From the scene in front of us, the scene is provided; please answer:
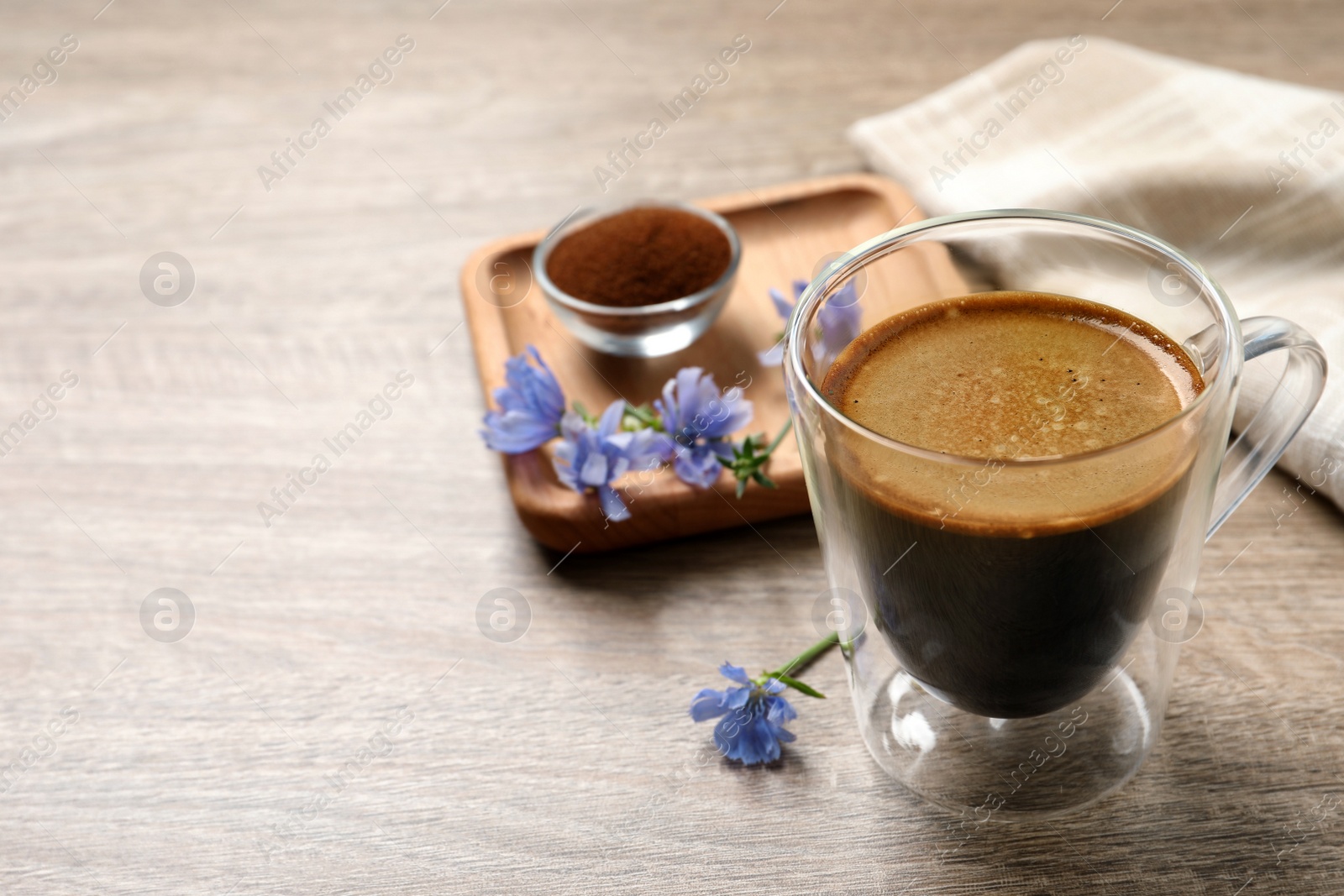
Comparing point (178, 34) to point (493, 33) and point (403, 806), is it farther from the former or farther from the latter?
point (403, 806)

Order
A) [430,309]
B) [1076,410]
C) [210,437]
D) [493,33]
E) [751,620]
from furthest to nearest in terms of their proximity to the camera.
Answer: [493,33] < [430,309] < [210,437] < [751,620] < [1076,410]

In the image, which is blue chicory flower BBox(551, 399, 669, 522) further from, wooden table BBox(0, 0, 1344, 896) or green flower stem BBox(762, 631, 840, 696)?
green flower stem BBox(762, 631, 840, 696)

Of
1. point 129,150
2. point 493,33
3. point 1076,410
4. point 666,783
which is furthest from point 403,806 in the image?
point 493,33

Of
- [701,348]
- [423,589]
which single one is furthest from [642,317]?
[423,589]

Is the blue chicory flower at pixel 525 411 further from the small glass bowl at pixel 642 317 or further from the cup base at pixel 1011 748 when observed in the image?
the cup base at pixel 1011 748

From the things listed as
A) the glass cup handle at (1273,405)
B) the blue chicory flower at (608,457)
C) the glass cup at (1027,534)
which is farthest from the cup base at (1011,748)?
the blue chicory flower at (608,457)

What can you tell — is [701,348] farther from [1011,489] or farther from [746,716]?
[1011,489]

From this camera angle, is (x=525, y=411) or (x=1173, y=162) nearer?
(x=525, y=411)
